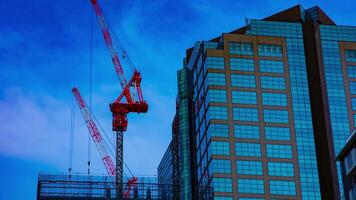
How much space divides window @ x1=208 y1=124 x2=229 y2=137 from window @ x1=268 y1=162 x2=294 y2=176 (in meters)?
13.2

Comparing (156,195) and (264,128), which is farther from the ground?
(264,128)

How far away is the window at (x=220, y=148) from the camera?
195 metres

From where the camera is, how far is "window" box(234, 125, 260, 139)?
7766 inches

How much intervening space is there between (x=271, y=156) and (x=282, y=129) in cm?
805

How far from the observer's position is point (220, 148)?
195250 millimetres

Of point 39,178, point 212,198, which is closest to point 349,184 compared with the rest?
point 39,178

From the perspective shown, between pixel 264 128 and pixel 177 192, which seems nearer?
pixel 177 192

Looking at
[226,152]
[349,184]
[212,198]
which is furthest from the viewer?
A: [226,152]

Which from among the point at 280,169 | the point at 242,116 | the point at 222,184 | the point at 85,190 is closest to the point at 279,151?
the point at 280,169

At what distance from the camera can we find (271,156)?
195 m

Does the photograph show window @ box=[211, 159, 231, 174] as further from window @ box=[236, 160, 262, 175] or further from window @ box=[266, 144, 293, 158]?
window @ box=[266, 144, 293, 158]

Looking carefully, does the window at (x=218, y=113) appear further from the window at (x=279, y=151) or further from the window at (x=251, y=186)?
the window at (x=251, y=186)

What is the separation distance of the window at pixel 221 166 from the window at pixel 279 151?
10.6 metres

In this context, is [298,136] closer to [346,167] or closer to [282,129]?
[282,129]
